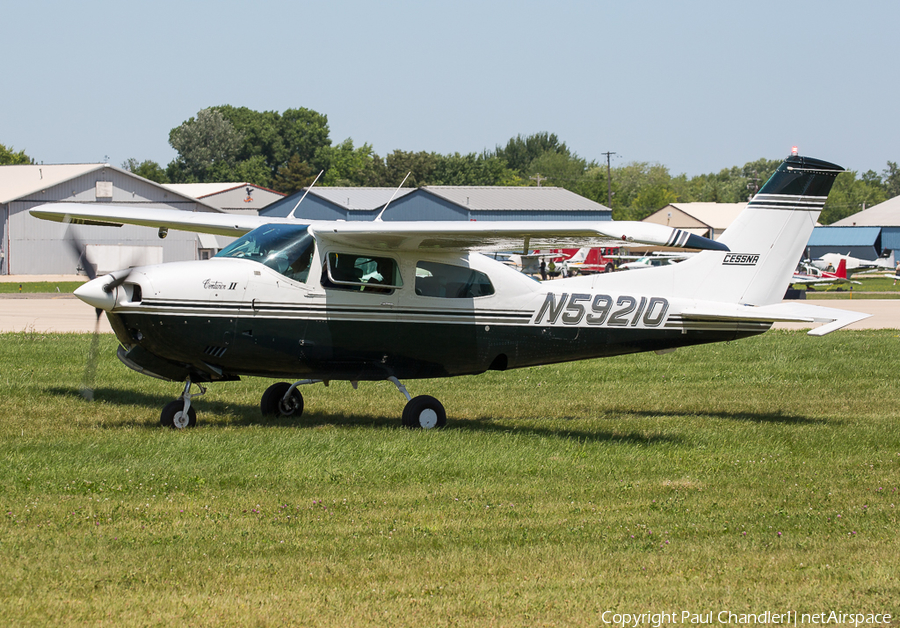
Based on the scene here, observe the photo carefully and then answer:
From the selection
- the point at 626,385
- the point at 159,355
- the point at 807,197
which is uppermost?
the point at 807,197

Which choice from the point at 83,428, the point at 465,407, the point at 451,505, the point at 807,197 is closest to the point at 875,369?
the point at 807,197

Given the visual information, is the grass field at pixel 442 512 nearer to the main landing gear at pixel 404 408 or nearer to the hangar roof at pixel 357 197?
the main landing gear at pixel 404 408

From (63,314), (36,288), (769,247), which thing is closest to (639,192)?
(36,288)

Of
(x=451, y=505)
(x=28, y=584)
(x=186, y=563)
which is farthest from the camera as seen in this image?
(x=451, y=505)

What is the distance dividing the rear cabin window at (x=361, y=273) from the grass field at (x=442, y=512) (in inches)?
64.6

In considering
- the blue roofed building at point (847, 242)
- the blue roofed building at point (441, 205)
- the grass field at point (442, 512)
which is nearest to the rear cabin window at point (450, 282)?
the grass field at point (442, 512)

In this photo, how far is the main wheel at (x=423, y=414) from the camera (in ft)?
Result: 36.0

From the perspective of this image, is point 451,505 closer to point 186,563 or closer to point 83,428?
point 186,563

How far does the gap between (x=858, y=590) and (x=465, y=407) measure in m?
7.77

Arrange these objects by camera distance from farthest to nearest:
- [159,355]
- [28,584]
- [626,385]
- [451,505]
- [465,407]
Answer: [626,385], [465,407], [159,355], [451,505], [28,584]

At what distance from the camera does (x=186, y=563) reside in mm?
5812

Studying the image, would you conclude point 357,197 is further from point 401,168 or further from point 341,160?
point 341,160

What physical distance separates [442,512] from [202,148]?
14925 cm

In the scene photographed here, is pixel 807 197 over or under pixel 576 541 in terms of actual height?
over
